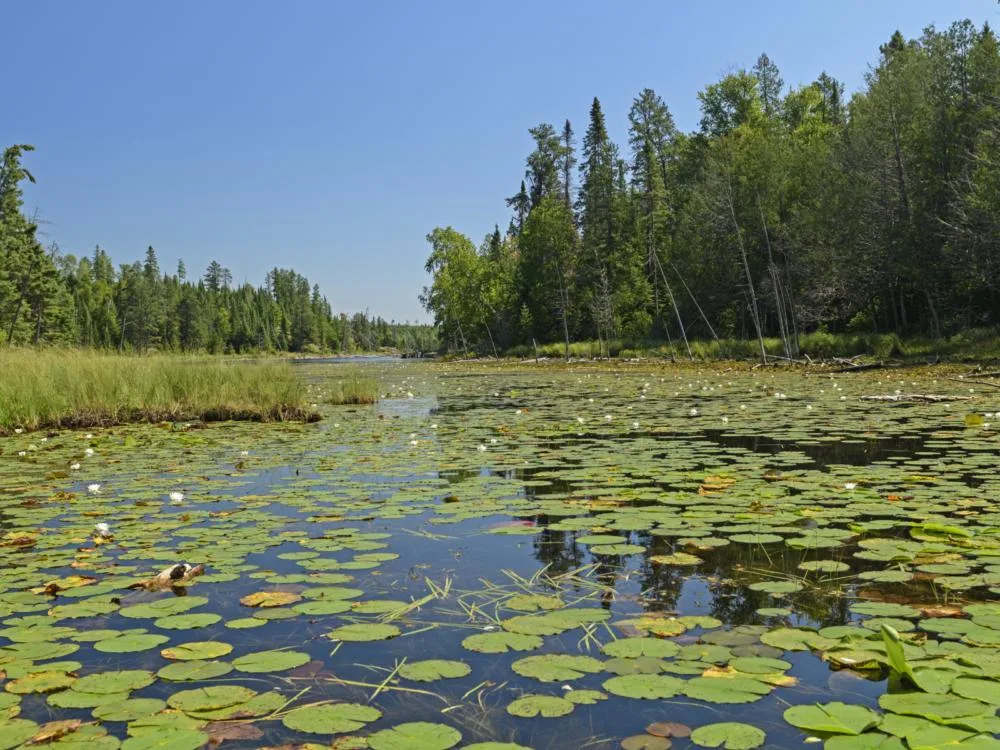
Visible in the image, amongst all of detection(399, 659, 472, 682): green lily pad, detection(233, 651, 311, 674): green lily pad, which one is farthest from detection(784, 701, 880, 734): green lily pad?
detection(233, 651, 311, 674): green lily pad

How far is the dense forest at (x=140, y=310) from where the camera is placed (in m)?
43.8

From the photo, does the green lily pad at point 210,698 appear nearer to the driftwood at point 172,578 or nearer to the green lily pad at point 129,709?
the green lily pad at point 129,709

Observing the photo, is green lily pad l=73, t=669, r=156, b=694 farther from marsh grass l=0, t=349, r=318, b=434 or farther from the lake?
marsh grass l=0, t=349, r=318, b=434

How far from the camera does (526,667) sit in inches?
107

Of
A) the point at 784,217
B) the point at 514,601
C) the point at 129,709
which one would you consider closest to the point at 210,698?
the point at 129,709

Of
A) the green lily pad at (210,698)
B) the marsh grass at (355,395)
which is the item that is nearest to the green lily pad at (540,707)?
the green lily pad at (210,698)

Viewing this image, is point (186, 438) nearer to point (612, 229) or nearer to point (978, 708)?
point (978, 708)

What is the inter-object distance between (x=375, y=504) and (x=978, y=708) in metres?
4.53

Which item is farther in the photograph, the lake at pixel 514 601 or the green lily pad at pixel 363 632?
the green lily pad at pixel 363 632

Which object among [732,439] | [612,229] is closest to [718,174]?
[612,229]

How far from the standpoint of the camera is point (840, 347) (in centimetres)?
2950

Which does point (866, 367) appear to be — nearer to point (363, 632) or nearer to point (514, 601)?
point (514, 601)

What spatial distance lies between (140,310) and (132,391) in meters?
79.9

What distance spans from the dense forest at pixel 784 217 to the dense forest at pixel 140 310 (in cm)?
2499
